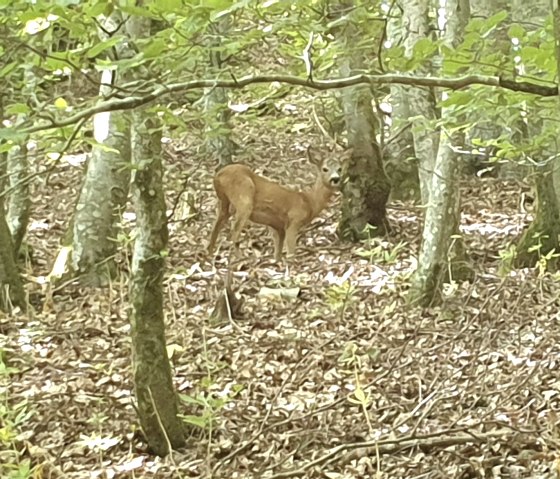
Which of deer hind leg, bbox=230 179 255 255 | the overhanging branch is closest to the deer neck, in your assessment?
deer hind leg, bbox=230 179 255 255

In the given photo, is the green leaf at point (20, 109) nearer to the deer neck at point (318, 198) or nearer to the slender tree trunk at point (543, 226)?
the slender tree trunk at point (543, 226)

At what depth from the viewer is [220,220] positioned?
10.7 m

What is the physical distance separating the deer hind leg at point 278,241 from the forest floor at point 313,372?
7.1 inches

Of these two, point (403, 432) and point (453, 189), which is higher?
point (453, 189)

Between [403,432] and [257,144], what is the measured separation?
10.7 meters

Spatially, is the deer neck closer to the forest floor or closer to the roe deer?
the roe deer

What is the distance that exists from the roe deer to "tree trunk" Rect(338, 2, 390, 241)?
0.64 ft

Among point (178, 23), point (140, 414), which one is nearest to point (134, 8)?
point (178, 23)

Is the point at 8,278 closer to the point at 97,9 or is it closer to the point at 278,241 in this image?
the point at 278,241

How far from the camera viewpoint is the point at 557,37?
7.68ft

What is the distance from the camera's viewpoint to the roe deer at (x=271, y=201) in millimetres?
10695

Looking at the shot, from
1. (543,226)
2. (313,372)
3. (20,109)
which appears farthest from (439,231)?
(20,109)

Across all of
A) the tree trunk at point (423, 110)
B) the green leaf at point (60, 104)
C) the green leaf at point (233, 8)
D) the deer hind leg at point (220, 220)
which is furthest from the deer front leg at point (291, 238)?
the green leaf at point (233, 8)

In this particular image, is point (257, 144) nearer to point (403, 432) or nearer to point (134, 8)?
point (403, 432)
